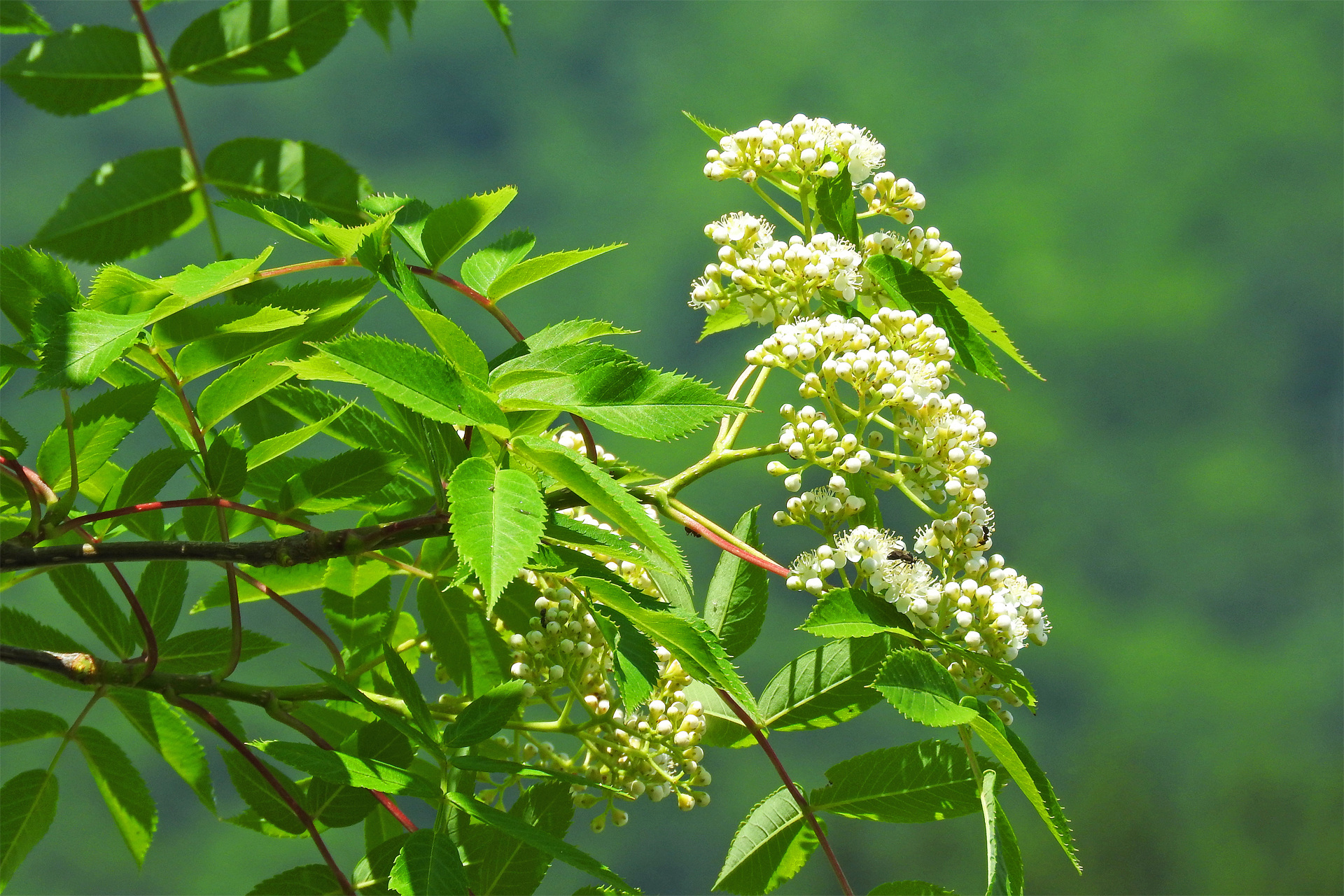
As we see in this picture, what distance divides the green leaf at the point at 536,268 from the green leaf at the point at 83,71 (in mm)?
601

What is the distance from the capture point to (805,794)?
0.81 meters

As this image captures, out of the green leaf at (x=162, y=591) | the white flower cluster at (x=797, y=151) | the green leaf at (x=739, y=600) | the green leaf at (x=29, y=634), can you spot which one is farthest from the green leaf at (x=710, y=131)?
the green leaf at (x=29, y=634)

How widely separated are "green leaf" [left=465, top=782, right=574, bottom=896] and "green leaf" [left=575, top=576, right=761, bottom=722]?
23 cm

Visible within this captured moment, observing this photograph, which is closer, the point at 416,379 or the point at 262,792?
the point at 416,379

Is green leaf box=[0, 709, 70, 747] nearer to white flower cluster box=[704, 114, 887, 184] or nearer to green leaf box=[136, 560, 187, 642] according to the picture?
green leaf box=[136, 560, 187, 642]

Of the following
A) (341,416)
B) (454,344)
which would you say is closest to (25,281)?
(341,416)

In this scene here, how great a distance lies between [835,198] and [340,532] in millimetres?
414

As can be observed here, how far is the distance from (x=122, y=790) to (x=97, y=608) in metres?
0.15

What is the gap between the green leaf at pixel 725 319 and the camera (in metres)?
0.87

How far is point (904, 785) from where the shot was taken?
0.78 m

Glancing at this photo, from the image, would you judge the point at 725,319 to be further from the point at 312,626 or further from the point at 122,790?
the point at 122,790

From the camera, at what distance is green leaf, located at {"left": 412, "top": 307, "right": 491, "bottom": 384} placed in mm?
561

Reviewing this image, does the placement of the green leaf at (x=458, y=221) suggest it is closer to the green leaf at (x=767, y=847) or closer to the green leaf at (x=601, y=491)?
the green leaf at (x=601, y=491)

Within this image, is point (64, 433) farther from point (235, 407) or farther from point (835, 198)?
point (835, 198)
